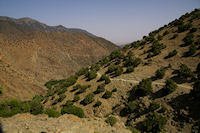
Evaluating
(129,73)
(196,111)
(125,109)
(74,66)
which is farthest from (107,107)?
(74,66)

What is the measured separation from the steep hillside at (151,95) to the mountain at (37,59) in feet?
65.4

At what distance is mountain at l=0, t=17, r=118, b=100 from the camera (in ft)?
149

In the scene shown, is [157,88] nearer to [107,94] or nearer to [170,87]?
[170,87]

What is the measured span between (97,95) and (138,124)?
1237cm

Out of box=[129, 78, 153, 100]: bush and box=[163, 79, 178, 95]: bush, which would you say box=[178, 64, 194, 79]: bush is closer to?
box=[163, 79, 178, 95]: bush

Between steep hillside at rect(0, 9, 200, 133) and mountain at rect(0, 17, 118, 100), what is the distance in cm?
1994

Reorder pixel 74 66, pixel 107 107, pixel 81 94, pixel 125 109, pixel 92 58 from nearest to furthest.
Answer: pixel 125 109
pixel 107 107
pixel 81 94
pixel 74 66
pixel 92 58

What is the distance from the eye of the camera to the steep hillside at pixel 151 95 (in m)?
16.2

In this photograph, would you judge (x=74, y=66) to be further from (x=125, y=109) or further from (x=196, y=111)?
(x=196, y=111)

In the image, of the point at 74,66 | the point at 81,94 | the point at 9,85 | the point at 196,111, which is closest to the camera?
the point at 196,111

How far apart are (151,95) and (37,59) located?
71743 millimetres

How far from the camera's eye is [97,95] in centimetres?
2836

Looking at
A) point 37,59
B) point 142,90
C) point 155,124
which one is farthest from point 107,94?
point 37,59

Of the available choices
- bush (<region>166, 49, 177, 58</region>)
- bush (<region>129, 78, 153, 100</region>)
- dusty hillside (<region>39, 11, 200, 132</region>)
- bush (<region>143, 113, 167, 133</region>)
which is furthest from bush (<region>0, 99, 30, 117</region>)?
bush (<region>166, 49, 177, 58</region>)
